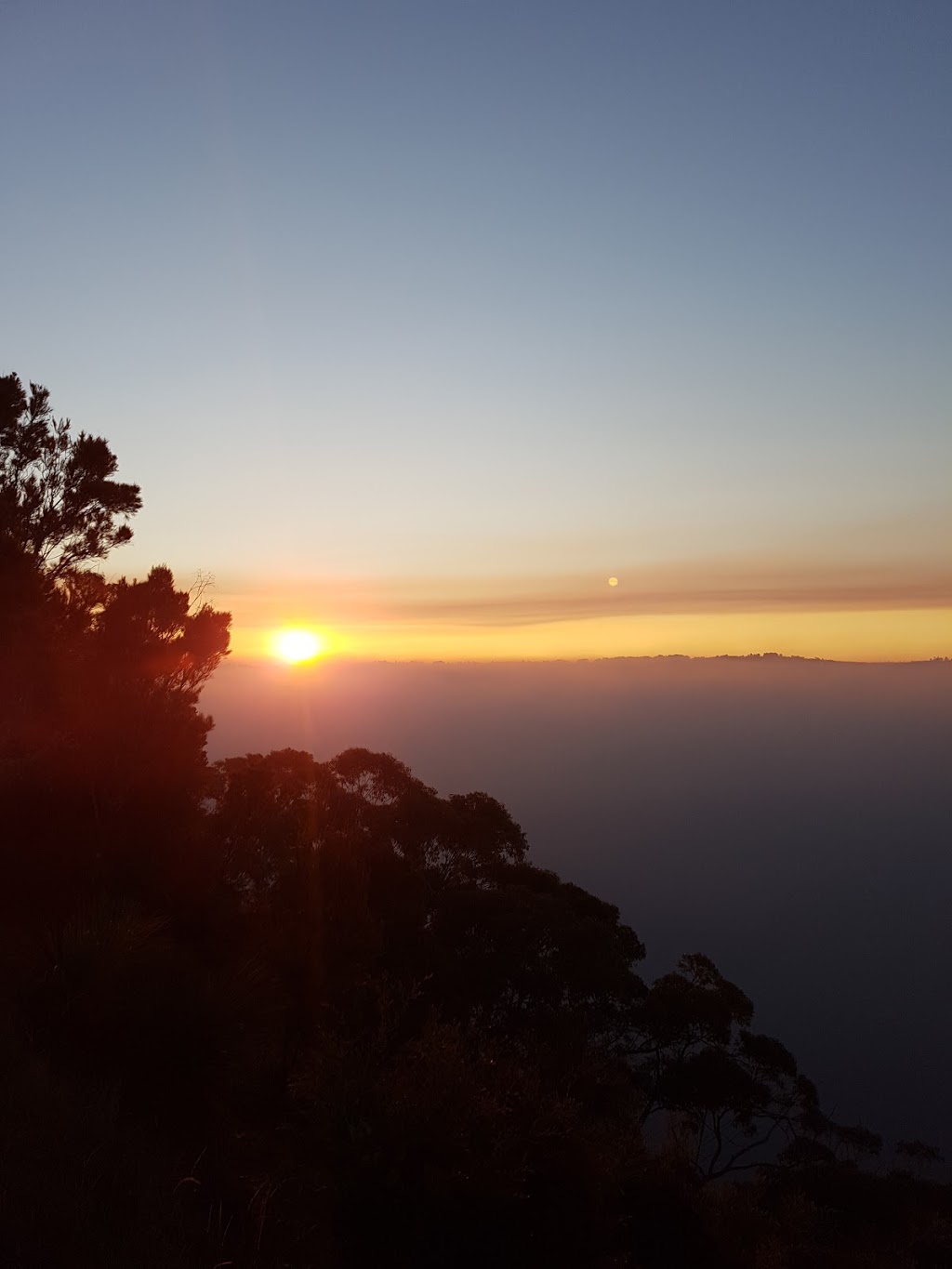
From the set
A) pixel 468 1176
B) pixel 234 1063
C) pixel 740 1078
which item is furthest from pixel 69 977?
pixel 740 1078

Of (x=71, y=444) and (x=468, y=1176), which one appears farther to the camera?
(x=71, y=444)

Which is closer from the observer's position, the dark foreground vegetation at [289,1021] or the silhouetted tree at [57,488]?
the dark foreground vegetation at [289,1021]

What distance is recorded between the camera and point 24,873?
34.7 feet

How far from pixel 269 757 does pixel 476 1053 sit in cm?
1837

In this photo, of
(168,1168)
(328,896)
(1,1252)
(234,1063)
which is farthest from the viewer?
(328,896)

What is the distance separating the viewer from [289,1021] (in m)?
10.6

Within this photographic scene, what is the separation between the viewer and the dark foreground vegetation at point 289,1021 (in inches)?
213

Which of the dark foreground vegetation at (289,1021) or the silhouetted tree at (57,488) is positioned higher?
the silhouetted tree at (57,488)

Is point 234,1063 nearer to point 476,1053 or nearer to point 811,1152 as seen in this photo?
point 476,1053

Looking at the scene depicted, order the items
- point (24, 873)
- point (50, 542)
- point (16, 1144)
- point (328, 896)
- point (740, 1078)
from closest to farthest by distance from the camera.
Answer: point (16, 1144)
point (24, 873)
point (328, 896)
point (50, 542)
point (740, 1078)

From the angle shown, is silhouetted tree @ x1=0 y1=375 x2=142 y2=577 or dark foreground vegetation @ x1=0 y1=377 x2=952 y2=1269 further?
silhouetted tree @ x1=0 y1=375 x2=142 y2=577

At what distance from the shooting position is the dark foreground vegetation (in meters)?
5.42

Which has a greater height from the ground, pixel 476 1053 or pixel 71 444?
pixel 71 444

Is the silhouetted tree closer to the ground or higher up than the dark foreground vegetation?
higher up
